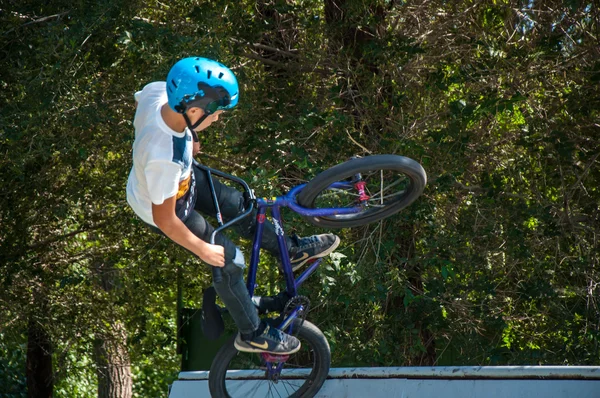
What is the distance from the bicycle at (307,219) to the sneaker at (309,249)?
0.21ft

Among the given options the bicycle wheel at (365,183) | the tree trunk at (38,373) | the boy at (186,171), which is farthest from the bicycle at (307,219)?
the tree trunk at (38,373)

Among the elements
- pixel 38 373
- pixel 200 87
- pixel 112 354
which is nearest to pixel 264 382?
pixel 200 87

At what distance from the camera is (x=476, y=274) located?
6.35 metres

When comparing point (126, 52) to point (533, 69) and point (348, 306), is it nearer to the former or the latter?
point (348, 306)

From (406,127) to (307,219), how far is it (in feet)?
7.05

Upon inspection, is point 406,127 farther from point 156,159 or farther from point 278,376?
point 156,159

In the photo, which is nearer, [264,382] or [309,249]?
[309,249]

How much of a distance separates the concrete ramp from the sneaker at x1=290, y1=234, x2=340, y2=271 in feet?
2.35

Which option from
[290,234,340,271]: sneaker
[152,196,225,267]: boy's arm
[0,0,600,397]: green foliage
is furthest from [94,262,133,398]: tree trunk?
[152,196,225,267]: boy's arm

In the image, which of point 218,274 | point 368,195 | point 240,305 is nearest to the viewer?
point 218,274

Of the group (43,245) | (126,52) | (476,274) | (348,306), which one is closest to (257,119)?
(126,52)

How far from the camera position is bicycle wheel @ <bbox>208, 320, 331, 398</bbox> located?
13.2 feet

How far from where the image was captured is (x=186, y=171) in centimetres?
342

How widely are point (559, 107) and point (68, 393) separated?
9885 mm
